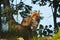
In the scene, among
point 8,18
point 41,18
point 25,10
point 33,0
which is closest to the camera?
point 8,18

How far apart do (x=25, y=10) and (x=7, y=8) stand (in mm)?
1475

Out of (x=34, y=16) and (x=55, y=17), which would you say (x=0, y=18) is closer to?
(x=34, y=16)

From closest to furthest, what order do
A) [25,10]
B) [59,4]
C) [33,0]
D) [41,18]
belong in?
[41,18] < [25,10] < [59,4] < [33,0]

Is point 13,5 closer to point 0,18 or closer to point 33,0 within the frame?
point 0,18

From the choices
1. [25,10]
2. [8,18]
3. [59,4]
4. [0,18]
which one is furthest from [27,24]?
[59,4]

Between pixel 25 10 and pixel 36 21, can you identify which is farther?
pixel 25 10

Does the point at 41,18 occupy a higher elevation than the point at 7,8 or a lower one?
lower

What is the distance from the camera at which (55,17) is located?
9.19m

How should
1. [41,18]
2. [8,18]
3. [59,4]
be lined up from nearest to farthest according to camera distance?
1. [8,18]
2. [41,18]
3. [59,4]

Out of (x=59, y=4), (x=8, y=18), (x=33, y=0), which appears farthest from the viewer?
(x=33, y=0)

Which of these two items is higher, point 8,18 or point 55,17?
point 8,18

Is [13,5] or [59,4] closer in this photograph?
[13,5]

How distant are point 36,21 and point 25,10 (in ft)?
4.06

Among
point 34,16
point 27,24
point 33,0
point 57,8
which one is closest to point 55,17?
point 57,8
